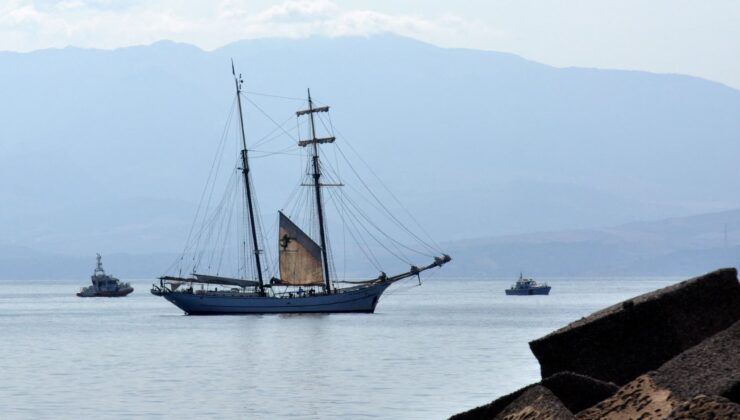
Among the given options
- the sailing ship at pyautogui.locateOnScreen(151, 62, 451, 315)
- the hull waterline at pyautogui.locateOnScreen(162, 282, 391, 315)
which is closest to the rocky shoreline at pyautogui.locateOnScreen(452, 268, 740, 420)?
the sailing ship at pyautogui.locateOnScreen(151, 62, 451, 315)

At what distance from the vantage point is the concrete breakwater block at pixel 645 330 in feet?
62.4

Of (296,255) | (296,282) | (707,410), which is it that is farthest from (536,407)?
(296,282)

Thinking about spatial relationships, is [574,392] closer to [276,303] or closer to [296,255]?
[296,255]

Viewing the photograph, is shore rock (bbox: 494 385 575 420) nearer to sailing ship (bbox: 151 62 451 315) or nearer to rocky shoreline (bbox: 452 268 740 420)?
rocky shoreline (bbox: 452 268 740 420)

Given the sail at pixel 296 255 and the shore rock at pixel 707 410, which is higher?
the sail at pixel 296 255

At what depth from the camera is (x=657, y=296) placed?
62.6 feet

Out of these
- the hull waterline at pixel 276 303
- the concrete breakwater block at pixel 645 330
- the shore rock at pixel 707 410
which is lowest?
the shore rock at pixel 707 410

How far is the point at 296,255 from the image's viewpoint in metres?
109

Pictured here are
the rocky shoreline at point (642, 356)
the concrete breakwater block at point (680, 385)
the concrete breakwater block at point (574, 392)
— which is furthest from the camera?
the concrete breakwater block at point (574, 392)

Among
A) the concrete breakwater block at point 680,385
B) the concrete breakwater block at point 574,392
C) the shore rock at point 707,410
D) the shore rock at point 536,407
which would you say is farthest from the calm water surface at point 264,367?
the shore rock at point 707,410

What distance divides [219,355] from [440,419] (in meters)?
34.7

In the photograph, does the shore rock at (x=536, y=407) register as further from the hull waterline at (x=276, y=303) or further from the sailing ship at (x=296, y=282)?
the hull waterline at (x=276, y=303)

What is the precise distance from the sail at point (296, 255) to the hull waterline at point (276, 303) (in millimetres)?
1855

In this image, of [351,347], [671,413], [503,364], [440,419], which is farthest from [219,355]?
[671,413]
